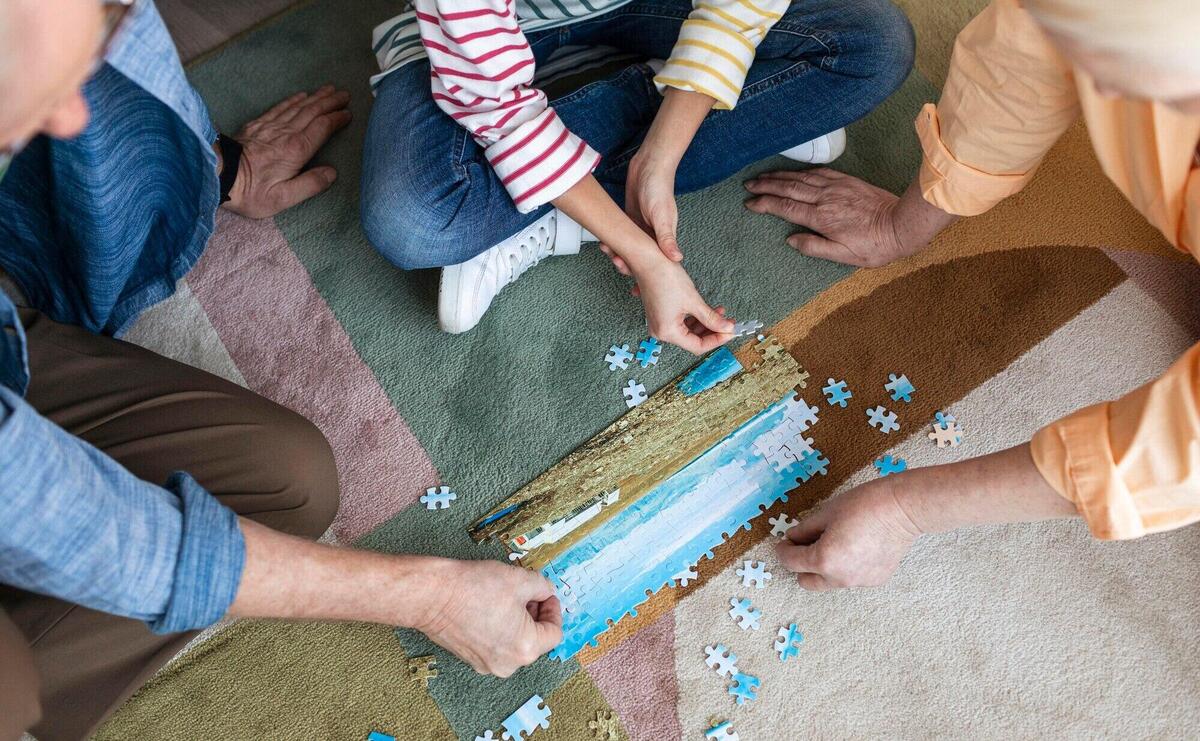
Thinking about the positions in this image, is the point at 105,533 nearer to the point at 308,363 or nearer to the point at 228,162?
the point at 308,363

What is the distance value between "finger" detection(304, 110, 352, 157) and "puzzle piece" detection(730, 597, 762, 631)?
1.19m

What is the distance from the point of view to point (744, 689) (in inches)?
55.6

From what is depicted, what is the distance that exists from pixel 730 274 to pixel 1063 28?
963mm

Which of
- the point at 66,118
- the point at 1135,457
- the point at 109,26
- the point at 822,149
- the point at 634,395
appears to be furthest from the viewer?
the point at 822,149

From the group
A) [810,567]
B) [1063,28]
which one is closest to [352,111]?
[810,567]

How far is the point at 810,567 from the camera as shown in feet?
4.48

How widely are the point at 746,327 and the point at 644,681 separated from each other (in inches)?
24.7

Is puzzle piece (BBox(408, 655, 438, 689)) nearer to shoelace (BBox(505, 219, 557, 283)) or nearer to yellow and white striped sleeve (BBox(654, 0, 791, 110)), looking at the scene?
shoelace (BBox(505, 219, 557, 283))

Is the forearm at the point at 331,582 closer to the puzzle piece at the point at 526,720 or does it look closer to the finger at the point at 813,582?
the puzzle piece at the point at 526,720

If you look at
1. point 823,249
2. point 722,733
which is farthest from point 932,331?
point 722,733

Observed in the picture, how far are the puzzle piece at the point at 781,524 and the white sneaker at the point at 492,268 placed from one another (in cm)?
61

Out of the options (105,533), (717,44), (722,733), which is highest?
(717,44)

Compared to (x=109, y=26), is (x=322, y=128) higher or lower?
lower

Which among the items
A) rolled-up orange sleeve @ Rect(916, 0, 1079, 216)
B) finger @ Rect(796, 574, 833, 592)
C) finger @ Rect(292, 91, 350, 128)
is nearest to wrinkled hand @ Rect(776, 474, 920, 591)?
finger @ Rect(796, 574, 833, 592)
